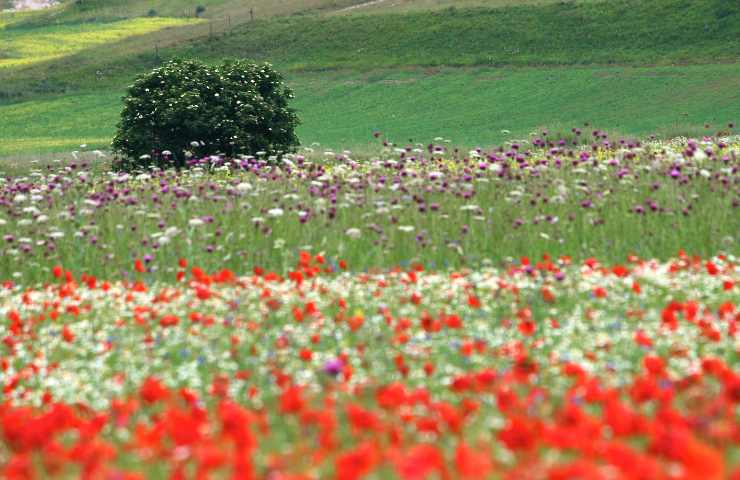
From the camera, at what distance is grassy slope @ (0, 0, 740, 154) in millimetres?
43750

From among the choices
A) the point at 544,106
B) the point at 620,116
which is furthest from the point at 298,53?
the point at 620,116

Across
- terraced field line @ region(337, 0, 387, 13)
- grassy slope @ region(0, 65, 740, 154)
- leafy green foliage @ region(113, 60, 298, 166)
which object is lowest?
grassy slope @ region(0, 65, 740, 154)

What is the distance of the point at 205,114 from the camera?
26.5 metres

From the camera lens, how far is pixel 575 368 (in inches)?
218

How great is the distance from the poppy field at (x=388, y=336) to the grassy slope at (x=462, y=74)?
828 inches

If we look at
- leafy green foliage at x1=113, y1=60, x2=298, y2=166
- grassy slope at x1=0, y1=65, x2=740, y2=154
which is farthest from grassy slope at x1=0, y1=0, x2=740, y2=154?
leafy green foliage at x1=113, y1=60, x2=298, y2=166

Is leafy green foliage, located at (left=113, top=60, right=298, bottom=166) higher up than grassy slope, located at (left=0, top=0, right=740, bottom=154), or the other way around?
leafy green foliage, located at (left=113, top=60, right=298, bottom=166)

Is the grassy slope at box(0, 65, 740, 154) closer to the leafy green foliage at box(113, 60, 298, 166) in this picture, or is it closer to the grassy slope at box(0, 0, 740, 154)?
the grassy slope at box(0, 0, 740, 154)

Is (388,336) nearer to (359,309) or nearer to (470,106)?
(359,309)

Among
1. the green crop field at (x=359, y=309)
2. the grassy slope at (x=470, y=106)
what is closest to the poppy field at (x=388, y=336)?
the green crop field at (x=359, y=309)

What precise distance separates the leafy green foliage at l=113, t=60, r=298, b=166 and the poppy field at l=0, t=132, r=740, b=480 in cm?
879

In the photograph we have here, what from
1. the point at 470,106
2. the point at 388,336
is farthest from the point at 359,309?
the point at 470,106

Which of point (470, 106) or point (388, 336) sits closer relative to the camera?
point (388, 336)

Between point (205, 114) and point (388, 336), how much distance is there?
19.5 m
